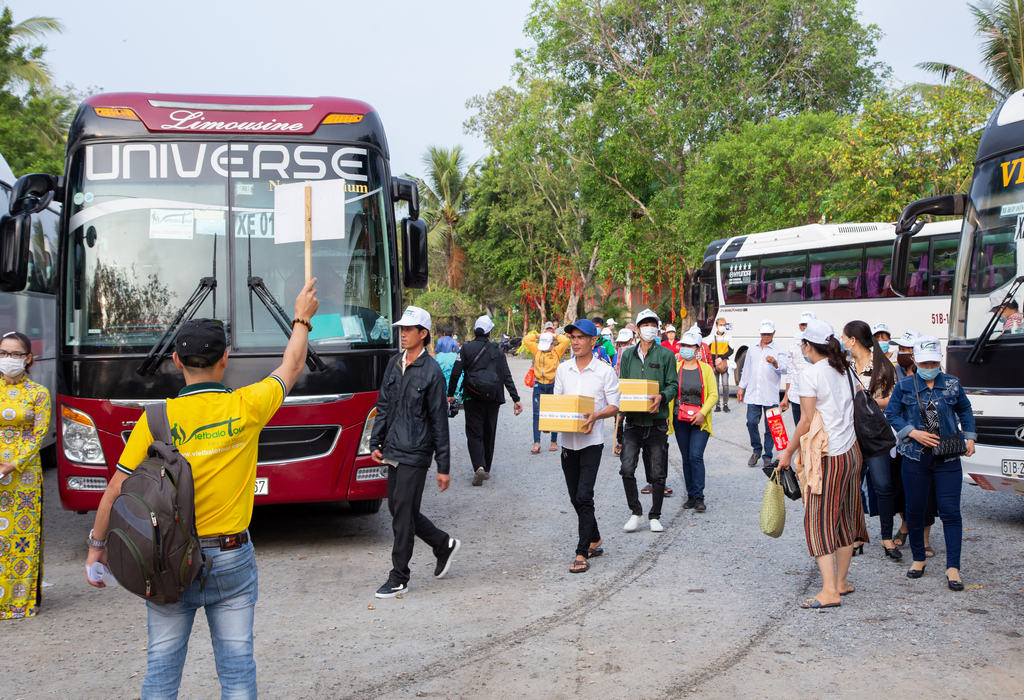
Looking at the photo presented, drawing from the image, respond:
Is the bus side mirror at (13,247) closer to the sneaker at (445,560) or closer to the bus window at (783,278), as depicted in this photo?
the sneaker at (445,560)

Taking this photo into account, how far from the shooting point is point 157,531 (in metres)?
2.97

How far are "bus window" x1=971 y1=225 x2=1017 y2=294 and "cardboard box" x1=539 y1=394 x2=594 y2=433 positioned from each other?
12.2 ft

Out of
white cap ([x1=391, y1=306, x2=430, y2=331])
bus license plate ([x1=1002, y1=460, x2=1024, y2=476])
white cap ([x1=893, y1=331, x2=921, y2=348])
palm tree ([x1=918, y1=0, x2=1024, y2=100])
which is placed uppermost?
palm tree ([x1=918, y1=0, x2=1024, y2=100])

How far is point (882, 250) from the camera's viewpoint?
19016mm

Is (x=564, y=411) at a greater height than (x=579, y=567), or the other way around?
(x=564, y=411)

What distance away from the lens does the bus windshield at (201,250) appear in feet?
21.7

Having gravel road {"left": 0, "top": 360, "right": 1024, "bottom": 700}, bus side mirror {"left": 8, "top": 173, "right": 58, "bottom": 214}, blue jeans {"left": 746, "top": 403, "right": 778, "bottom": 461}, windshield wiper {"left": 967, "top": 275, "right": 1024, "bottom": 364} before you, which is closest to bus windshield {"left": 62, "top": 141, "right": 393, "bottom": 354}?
bus side mirror {"left": 8, "top": 173, "right": 58, "bottom": 214}

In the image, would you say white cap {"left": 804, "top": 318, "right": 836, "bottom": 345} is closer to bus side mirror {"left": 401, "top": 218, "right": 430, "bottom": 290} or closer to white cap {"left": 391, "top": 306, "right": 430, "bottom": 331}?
white cap {"left": 391, "top": 306, "right": 430, "bottom": 331}

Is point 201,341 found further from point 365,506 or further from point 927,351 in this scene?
point 365,506

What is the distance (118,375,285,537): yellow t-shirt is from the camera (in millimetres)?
3135

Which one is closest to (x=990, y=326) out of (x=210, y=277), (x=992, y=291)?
(x=992, y=291)

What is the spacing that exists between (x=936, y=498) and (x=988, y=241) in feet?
8.76

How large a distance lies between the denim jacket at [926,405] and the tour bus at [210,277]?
12.8ft

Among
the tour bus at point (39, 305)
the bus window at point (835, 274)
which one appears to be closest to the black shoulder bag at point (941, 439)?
the tour bus at point (39, 305)
